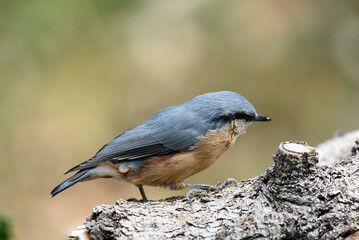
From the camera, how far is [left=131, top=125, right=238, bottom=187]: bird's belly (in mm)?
3357

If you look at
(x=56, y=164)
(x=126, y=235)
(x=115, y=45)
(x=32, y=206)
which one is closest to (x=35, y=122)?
(x=56, y=164)

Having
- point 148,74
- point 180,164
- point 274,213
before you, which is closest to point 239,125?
point 180,164

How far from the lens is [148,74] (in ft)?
22.6

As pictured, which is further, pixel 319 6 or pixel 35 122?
pixel 319 6

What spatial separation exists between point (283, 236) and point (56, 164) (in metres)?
4.25

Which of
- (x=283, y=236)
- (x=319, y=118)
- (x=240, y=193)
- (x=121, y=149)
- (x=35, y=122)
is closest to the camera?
(x=283, y=236)

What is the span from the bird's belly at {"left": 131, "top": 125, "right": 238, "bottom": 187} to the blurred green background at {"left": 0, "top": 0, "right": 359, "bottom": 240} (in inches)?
104

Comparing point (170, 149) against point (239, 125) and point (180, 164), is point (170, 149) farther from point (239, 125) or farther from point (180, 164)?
point (239, 125)

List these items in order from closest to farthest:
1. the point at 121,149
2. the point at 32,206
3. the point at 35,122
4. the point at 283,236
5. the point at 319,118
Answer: the point at 283,236, the point at 121,149, the point at 32,206, the point at 35,122, the point at 319,118

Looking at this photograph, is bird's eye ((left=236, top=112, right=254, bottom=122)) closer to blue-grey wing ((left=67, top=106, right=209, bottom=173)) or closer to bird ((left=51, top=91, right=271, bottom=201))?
bird ((left=51, top=91, right=271, bottom=201))

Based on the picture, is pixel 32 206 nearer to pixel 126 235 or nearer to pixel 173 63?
pixel 173 63

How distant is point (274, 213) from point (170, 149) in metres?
1.03

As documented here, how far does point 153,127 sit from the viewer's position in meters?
3.51

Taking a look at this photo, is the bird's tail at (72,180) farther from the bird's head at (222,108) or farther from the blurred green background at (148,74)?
the blurred green background at (148,74)
